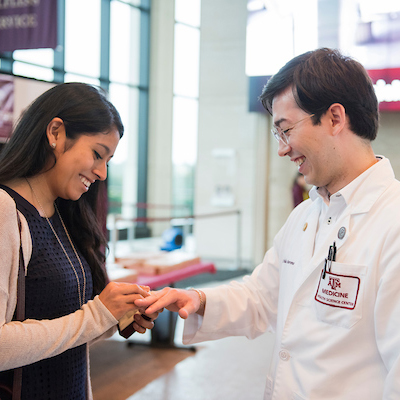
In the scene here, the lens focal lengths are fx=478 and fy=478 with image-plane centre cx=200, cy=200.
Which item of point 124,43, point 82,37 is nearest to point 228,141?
point 82,37

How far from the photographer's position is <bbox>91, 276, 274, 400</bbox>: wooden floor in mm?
3619

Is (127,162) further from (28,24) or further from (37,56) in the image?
(28,24)

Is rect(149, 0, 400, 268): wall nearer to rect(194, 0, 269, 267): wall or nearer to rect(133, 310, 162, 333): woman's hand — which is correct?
rect(194, 0, 269, 267): wall

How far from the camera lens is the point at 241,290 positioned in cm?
200

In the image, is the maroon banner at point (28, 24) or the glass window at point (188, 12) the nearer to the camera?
the maroon banner at point (28, 24)

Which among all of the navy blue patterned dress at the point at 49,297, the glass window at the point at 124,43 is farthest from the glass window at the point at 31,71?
the navy blue patterned dress at the point at 49,297

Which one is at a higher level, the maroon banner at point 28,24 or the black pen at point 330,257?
the maroon banner at point 28,24

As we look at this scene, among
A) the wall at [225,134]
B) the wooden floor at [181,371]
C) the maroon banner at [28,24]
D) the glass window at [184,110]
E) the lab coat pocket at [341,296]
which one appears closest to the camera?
the lab coat pocket at [341,296]

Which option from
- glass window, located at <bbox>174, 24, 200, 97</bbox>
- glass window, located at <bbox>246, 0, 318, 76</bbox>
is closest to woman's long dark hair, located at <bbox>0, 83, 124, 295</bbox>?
glass window, located at <bbox>246, 0, 318, 76</bbox>

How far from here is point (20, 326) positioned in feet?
4.42

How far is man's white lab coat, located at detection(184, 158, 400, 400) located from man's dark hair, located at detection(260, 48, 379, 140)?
0.16m

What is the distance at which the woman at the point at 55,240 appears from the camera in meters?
1.38

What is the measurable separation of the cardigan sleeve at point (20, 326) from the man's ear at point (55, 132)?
24 cm

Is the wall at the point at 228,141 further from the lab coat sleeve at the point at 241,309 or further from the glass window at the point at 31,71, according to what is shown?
the lab coat sleeve at the point at 241,309
